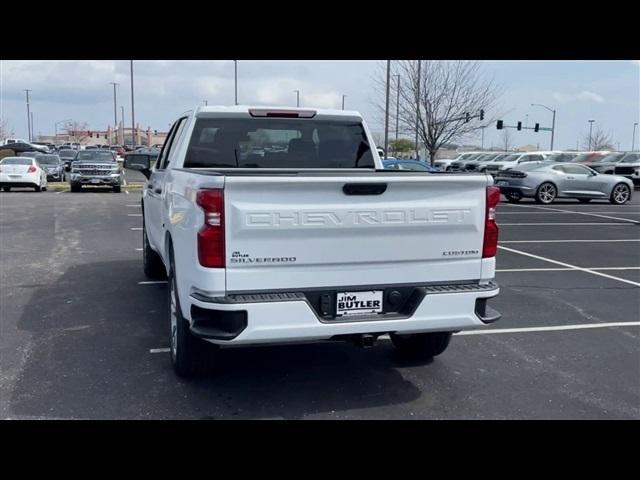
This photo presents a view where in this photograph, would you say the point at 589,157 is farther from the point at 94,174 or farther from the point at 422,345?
the point at 422,345

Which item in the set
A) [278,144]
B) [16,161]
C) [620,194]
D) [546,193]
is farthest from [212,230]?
[16,161]

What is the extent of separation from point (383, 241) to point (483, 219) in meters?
0.75

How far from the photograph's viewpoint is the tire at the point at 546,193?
2166cm

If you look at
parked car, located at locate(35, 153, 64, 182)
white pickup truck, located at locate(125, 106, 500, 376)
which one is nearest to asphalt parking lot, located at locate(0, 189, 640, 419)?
white pickup truck, located at locate(125, 106, 500, 376)

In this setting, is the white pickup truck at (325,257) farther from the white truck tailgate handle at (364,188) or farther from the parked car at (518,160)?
the parked car at (518,160)

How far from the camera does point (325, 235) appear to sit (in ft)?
12.8

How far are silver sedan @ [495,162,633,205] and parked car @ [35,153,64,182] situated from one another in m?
22.2

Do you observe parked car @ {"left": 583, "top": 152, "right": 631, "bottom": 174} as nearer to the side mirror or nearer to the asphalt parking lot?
the asphalt parking lot

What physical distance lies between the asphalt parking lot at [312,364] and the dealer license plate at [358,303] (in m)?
0.73

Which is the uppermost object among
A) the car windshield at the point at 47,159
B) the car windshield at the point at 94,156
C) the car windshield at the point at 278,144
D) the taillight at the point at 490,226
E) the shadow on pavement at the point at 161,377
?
the car windshield at the point at 278,144

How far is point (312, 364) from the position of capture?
517cm

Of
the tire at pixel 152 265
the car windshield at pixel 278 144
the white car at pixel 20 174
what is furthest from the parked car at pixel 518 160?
the car windshield at pixel 278 144
